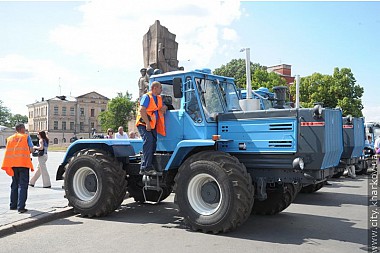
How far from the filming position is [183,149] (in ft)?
23.8

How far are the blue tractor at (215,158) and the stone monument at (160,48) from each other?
772 centimetres

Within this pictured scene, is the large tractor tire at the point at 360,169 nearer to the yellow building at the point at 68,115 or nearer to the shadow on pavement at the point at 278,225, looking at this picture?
the shadow on pavement at the point at 278,225

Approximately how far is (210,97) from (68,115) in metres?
95.1

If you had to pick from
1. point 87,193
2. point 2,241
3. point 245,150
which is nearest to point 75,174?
point 87,193

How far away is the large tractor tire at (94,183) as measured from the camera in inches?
312

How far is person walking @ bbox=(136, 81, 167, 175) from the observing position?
7.55 meters

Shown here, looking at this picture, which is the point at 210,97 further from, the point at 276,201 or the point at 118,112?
the point at 118,112

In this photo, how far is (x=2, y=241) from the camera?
20.4 ft

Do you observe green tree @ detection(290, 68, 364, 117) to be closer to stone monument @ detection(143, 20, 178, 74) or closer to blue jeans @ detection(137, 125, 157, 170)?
stone monument @ detection(143, 20, 178, 74)

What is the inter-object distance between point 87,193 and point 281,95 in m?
5.02

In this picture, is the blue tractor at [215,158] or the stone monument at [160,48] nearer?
the blue tractor at [215,158]

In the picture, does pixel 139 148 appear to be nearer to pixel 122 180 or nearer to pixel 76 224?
pixel 122 180

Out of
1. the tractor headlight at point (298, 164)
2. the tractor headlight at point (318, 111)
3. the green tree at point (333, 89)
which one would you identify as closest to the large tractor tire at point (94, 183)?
the tractor headlight at point (298, 164)

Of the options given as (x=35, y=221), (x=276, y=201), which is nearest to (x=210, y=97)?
(x=276, y=201)
